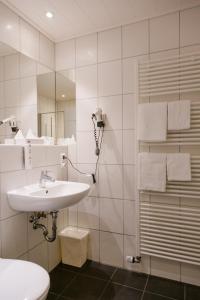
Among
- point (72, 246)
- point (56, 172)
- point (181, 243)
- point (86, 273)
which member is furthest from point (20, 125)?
point (181, 243)

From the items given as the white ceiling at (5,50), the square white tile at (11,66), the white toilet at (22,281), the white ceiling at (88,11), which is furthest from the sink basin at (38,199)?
the white ceiling at (88,11)

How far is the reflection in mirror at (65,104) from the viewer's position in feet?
7.02

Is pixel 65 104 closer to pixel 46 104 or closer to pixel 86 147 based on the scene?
pixel 46 104

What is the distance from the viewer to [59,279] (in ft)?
5.87

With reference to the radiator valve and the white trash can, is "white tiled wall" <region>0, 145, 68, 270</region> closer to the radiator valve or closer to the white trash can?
the white trash can

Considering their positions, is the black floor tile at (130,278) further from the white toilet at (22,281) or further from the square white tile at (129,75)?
the square white tile at (129,75)

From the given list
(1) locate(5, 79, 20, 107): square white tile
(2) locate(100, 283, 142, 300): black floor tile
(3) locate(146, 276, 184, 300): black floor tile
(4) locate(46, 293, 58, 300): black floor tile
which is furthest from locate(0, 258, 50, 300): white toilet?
(1) locate(5, 79, 20, 107): square white tile

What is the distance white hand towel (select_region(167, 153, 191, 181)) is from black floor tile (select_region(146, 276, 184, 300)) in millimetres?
902

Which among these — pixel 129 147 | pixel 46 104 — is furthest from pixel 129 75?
pixel 46 104

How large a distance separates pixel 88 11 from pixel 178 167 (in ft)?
4.99

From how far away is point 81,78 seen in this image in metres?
2.08

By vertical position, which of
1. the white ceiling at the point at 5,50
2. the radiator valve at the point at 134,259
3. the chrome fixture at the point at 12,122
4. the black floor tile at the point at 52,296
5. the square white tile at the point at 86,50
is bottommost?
the black floor tile at the point at 52,296

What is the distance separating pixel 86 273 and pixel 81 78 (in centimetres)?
189

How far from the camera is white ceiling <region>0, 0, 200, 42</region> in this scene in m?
1.63
